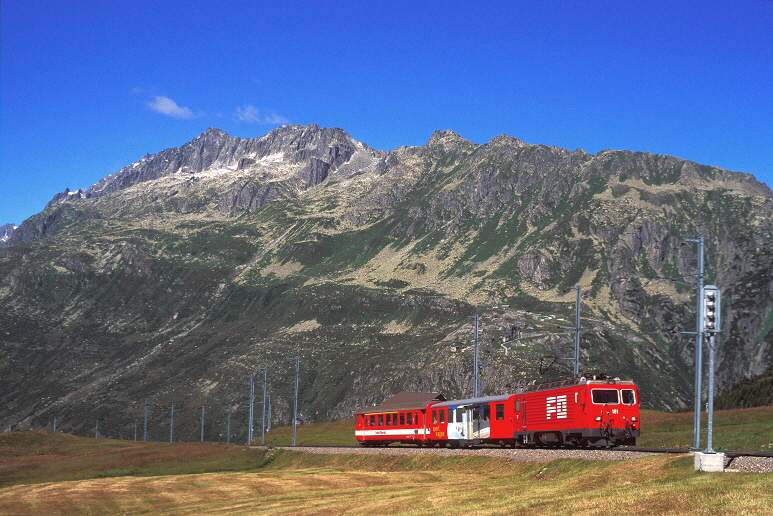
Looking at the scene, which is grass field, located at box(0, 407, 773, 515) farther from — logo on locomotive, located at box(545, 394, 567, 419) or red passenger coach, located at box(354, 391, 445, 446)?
red passenger coach, located at box(354, 391, 445, 446)

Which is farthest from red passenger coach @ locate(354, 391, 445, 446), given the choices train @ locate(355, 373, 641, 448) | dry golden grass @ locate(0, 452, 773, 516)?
dry golden grass @ locate(0, 452, 773, 516)

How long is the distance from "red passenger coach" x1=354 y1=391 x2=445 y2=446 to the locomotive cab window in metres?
25.3

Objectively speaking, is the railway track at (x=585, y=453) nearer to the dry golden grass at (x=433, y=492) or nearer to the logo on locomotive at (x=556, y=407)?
the dry golden grass at (x=433, y=492)

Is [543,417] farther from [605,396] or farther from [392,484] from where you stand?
[392,484]

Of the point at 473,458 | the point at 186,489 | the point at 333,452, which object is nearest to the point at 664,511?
the point at 473,458

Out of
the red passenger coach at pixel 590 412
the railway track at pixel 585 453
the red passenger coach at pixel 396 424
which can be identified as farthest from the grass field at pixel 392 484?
the red passenger coach at pixel 396 424

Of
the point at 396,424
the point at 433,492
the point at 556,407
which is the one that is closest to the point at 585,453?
the point at 556,407

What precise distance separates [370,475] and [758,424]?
33163mm

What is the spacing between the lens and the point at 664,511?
2650cm

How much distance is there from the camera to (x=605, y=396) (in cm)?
5153

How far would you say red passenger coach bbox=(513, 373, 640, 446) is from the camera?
5100 cm

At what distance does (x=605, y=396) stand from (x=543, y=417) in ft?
18.9

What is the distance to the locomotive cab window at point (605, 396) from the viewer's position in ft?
168

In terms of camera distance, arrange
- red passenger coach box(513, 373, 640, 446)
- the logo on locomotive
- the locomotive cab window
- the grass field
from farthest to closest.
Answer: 1. the logo on locomotive
2. the locomotive cab window
3. red passenger coach box(513, 373, 640, 446)
4. the grass field
